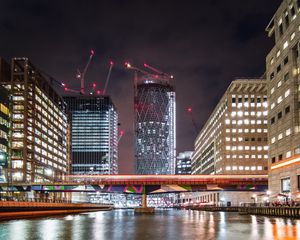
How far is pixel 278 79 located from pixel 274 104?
7.31 meters

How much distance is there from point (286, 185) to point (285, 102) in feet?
65.4

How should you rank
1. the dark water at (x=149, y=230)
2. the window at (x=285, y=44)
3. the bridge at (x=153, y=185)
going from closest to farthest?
the dark water at (x=149, y=230)
the window at (x=285, y=44)
the bridge at (x=153, y=185)

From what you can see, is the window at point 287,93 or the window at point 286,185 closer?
the window at point 286,185

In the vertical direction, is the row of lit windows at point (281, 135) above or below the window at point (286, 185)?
above

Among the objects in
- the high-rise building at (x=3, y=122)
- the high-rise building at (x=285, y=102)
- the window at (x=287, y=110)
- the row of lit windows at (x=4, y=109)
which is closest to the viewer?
the high-rise building at (x=285, y=102)

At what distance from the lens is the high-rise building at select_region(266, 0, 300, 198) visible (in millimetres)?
103125

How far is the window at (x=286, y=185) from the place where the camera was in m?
106

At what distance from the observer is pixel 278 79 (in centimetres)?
11769

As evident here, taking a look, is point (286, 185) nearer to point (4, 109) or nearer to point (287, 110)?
point (287, 110)

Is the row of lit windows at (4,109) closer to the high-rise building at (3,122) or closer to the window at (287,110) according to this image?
the high-rise building at (3,122)

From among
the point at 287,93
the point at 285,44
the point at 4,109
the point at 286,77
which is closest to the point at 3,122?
the point at 4,109

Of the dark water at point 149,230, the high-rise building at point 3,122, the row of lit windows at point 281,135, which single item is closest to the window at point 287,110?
the row of lit windows at point 281,135

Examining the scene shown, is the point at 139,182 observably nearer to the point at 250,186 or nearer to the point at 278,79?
the point at 250,186

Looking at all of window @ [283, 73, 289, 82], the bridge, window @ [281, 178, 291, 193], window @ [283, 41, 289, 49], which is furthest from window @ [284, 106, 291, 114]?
the bridge
